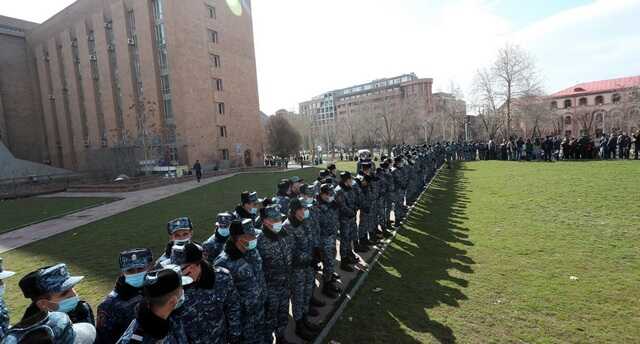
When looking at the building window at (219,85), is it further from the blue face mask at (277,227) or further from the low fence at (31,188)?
the blue face mask at (277,227)

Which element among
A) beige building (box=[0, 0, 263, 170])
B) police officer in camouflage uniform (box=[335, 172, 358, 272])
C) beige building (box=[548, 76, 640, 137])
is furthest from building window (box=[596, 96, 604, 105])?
police officer in camouflage uniform (box=[335, 172, 358, 272])

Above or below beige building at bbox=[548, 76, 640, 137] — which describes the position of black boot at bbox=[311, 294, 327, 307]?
below

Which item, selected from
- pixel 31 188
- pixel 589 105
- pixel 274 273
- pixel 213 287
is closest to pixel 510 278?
pixel 274 273

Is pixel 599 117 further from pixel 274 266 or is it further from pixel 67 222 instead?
pixel 67 222

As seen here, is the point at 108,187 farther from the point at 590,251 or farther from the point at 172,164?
the point at 590,251

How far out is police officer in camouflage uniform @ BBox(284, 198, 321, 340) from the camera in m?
4.63

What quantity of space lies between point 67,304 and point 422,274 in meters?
5.42

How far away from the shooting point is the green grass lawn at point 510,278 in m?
4.35

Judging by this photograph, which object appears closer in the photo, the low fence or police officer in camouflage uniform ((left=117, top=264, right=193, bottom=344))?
police officer in camouflage uniform ((left=117, top=264, right=193, bottom=344))

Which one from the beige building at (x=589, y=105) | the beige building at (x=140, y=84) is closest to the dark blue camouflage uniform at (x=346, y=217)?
the beige building at (x=140, y=84)

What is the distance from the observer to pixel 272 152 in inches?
1895

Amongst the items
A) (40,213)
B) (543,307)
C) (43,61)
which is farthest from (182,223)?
(43,61)

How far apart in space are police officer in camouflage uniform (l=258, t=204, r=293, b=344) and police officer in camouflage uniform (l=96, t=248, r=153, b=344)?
159cm

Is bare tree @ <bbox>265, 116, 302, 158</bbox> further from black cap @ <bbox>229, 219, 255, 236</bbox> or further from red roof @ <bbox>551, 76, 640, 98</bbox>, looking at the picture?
red roof @ <bbox>551, 76, 640, 98</bbox>
